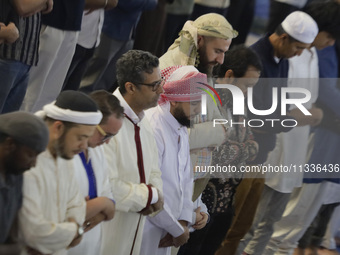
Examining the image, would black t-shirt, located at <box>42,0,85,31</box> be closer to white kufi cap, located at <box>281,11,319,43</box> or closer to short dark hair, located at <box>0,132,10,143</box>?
white kufi cap, located at <box>281,11,319,43</box>

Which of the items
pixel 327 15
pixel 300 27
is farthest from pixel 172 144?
pixel 327 15

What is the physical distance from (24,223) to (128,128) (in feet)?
3.47

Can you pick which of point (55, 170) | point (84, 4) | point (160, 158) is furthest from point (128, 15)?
point (55, 170)

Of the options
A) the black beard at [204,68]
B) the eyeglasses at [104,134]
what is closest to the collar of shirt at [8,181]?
the eyeglasses at [104,134]

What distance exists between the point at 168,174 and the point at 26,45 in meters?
1.04

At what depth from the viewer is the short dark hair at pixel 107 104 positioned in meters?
A: 4.98

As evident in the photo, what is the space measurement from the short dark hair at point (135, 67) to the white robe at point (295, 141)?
6.49 feet

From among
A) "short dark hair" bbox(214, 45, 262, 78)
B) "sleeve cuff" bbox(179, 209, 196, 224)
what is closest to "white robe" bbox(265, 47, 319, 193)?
"short dark hair" bbox(214, 45, 262, 78)

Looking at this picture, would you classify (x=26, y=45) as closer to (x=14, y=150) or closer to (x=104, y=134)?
(x=104, y=134)

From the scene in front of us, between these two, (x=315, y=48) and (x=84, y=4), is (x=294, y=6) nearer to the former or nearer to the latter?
(x=315, y=48)

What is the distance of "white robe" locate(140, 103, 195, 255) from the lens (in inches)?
228

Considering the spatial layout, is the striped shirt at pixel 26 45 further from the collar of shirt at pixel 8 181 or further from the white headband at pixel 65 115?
the collar of shirt at pixel 8 181

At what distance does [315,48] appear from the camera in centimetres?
762

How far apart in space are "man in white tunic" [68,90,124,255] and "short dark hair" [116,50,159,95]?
0.45m
